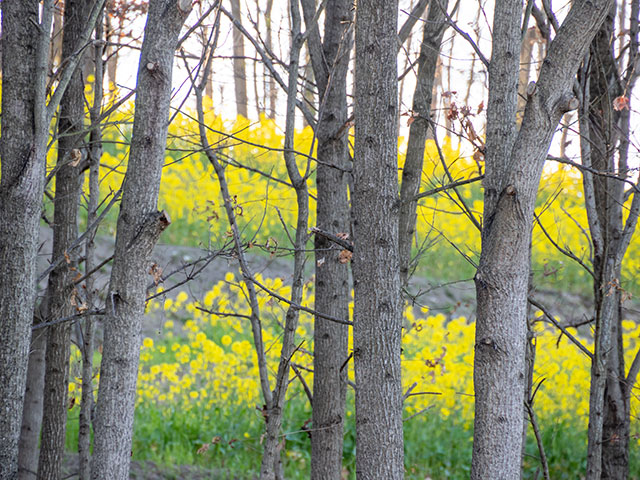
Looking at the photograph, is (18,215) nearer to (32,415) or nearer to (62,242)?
(62,242)

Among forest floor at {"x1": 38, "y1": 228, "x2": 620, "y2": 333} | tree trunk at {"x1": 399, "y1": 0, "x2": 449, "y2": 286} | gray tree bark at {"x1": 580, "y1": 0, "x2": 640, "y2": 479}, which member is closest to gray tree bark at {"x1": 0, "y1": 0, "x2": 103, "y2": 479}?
tree trunk at {"x1": 399, "y1": 0, "x2": 449, "y2": 286}

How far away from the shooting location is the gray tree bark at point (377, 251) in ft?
5.42

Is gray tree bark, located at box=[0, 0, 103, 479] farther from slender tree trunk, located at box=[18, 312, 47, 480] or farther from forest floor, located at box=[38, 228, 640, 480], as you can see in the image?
forest floor, located at box=[38, 228, 640, 480]

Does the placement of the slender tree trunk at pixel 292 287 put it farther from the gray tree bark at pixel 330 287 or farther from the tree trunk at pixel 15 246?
the tree trunk at pixel 15 246

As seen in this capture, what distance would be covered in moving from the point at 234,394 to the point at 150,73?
4.30 m

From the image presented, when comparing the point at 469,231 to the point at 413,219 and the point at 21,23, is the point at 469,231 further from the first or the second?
the point at 21,23

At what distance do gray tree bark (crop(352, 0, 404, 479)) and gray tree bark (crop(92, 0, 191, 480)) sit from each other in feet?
1.60

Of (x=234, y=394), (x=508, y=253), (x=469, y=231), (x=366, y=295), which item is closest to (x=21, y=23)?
→ (x=366, y=295)

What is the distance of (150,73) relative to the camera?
152 cm

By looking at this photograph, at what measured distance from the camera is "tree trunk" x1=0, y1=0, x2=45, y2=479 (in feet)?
5.99

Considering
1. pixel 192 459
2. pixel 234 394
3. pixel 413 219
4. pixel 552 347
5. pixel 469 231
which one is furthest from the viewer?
pixel 469 231

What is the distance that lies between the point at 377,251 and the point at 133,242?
60cm

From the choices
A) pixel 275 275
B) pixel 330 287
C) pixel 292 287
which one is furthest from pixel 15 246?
pixel 275 275

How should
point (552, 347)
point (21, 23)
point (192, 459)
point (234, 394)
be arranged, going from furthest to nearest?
point (552, 347) < point (234, 394) < point (192, 459) < point (21, 23)
